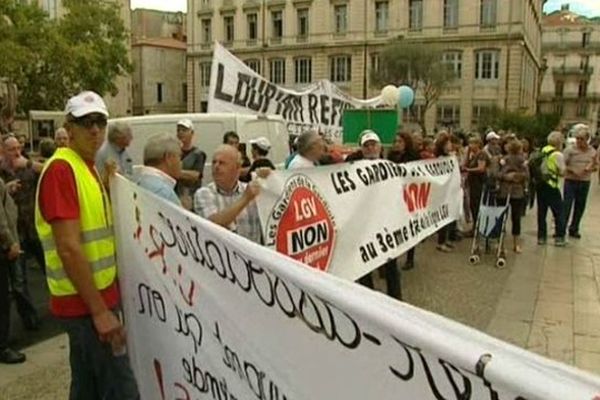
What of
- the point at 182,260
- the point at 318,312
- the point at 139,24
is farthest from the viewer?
the point at 139,24

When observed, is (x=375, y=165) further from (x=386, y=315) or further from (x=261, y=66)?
(x=261, y=66)

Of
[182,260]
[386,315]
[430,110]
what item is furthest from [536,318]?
[430,110]

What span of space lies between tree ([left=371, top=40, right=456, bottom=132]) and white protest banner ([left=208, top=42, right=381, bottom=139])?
35.1 meters

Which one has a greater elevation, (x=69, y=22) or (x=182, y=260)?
(x=69, y=22)

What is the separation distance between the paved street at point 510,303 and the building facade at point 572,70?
94.5 metres

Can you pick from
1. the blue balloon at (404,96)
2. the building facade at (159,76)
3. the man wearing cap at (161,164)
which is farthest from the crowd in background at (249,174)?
the building facade at (159,76)

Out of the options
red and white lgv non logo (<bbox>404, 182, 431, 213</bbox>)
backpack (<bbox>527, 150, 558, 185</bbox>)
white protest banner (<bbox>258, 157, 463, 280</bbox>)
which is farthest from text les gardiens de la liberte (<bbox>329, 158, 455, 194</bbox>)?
backpack (<bbox>527, 150, 558, 185</bbox>)

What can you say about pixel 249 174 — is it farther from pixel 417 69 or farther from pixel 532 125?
pixel 417 69

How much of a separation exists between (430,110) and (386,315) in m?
53.4

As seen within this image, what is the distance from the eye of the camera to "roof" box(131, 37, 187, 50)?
6494cm

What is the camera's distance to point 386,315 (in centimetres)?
162

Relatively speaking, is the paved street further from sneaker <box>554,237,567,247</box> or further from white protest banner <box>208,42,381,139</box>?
white protest banner <box>208,42,381,139</box>

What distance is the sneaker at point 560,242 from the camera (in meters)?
9.52

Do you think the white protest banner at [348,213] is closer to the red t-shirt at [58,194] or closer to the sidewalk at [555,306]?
the sidewalk at [555,306]
